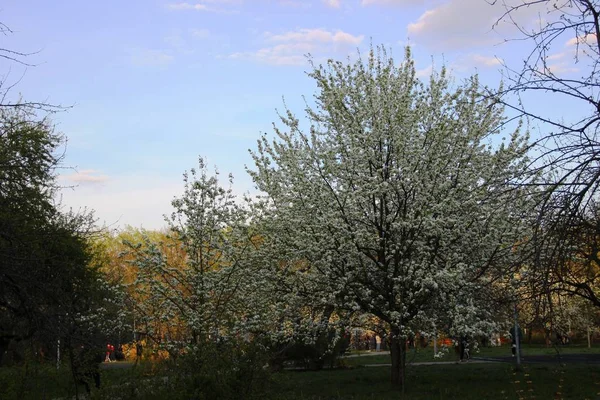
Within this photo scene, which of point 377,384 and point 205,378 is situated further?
point 377,384

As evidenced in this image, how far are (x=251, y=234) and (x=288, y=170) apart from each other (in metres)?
2.45

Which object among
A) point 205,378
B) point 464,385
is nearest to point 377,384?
point 464,385

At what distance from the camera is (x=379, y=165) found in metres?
17.0

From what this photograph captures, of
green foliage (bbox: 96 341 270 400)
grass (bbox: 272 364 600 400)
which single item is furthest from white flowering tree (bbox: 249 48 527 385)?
green foliage (bbox: 96 341 270 400)

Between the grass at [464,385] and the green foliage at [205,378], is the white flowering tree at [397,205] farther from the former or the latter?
the green foliage at [205,378]

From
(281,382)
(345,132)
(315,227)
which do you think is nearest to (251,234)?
(315,227)

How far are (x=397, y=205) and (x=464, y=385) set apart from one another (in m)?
5.31

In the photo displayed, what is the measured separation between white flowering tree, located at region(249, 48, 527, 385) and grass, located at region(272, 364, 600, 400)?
1223mm

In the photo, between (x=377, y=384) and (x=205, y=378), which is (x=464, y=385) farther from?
(x=205, y=378)

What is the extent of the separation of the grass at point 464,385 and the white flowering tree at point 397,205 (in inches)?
48.2

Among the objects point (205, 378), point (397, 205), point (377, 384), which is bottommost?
point (377, 384)

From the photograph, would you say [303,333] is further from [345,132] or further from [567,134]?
[567,134]

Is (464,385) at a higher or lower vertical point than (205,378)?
lower

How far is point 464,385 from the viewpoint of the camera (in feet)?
55.1
